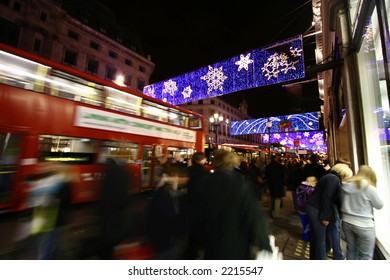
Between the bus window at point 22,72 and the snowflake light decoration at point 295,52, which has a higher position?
the snowflake light decoration at point 295,52

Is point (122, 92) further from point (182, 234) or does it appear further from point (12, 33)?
point (12, 33)

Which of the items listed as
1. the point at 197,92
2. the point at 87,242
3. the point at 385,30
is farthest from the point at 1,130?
the point at 385,30

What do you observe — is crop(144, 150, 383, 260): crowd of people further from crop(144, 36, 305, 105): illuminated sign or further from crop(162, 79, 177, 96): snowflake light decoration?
crop(162, 79, 177, 96): snowflake light decoration

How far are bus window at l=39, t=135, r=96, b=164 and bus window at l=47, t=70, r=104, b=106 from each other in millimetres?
1287

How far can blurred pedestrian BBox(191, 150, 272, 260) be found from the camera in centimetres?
176

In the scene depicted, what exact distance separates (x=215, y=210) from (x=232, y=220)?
0.56 feet

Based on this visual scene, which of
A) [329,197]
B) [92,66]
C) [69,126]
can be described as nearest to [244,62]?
[329,197]

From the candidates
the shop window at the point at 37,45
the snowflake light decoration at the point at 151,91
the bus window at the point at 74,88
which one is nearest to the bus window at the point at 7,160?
the bus window at the point at 74,88

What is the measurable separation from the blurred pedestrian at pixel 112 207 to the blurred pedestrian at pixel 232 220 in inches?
52.5

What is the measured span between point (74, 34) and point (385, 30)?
33327mm

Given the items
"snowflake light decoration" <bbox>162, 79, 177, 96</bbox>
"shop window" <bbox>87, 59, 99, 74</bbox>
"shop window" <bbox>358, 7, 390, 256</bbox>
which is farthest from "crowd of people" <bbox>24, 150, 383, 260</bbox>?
"shop window" <bbox>87, 59, 99, 74</bbox>

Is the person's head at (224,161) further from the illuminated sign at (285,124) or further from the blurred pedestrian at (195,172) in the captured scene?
the illuminated sign at (285,124)

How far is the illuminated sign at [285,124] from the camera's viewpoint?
18.5 metres

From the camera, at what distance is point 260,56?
7.33 metres
